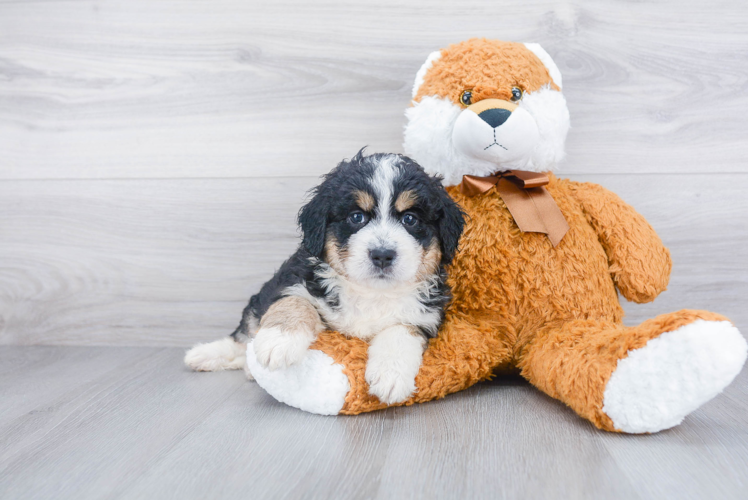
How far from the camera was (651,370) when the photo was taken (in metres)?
1.20

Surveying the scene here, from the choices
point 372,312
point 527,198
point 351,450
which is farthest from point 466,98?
point 351,450

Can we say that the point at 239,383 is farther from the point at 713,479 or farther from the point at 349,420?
the point at 713,479

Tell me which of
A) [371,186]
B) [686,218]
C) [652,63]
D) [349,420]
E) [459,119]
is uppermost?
[652,63]

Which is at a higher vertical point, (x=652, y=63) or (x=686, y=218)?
(x=652, y=63)

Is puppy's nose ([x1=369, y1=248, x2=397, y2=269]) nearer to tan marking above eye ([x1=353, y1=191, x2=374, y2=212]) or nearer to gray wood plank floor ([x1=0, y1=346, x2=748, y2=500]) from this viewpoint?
tan marking above eye ([x1=353, y1=191, x2=374, y2=212])

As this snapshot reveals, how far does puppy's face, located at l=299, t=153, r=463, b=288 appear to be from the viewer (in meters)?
1.41

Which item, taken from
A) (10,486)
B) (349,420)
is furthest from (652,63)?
(10,486)

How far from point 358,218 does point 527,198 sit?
530 millimetres

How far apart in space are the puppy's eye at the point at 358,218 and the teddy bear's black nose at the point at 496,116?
0.44 meters

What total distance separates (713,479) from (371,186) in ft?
3.23

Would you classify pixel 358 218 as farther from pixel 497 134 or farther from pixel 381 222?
pixel 497 134

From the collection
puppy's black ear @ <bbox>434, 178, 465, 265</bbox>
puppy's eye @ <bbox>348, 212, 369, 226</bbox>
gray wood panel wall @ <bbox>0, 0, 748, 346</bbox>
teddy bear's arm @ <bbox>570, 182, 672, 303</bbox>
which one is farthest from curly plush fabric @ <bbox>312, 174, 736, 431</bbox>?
gray wood panel wall @ <bbox>0, 0, 748, 346</bbox>

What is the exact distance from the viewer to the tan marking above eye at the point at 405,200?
145 cm

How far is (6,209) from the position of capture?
2.33 meters
